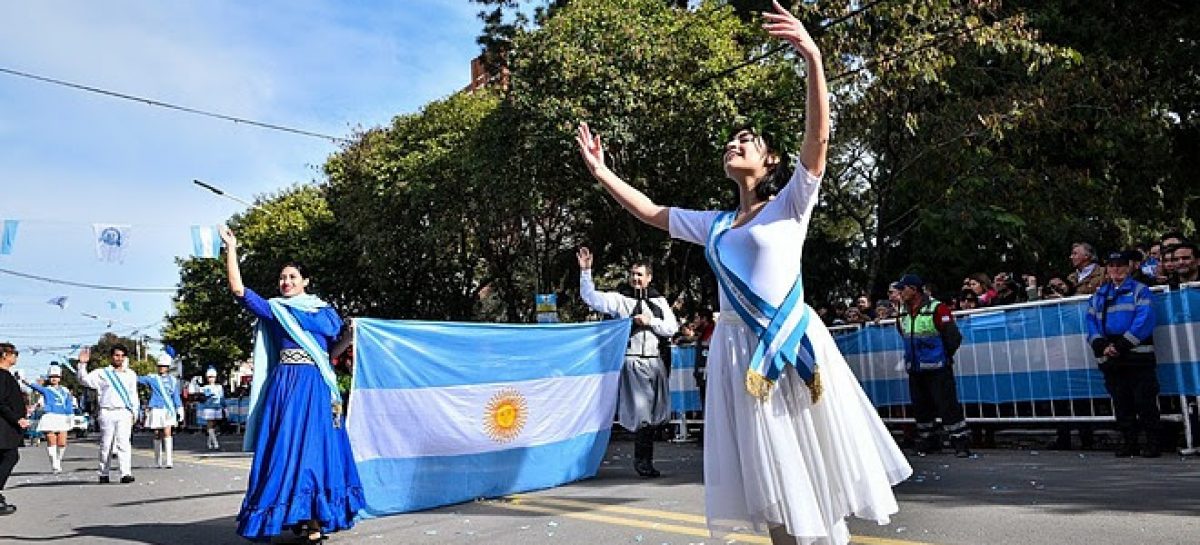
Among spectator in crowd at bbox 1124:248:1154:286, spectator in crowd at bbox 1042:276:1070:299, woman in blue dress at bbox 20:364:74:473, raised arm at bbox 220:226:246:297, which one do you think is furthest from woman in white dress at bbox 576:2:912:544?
woman in blue dress at bbox 20:364:74:473

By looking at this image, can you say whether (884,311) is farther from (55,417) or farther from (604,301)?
(55,417)

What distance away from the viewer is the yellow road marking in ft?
17.9

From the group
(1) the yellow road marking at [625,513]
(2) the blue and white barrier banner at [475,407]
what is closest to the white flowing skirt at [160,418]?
(2) the blue and white barrier banner at [475,407]

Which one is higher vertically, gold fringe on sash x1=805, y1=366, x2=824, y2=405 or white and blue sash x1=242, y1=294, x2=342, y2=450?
white and blue sash x1=242, y1=294, x2=342, y2=450

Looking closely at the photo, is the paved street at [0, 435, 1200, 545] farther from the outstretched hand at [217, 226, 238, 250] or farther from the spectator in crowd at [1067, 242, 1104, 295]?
the outstretched hand at [217, 226, 238, 250]

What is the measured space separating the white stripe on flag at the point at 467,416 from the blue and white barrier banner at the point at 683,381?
524 centimetres

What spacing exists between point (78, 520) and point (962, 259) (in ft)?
60.9

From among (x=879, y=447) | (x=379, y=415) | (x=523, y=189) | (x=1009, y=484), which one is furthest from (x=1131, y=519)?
(x=523, y=189)

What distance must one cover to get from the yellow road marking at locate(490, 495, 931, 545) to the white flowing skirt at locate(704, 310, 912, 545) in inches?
72.3

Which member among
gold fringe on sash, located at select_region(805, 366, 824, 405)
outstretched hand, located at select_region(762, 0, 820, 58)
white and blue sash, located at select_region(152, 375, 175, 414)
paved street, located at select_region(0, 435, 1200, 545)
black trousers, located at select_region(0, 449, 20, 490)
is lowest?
paved street, located at select_region(0, 435, 1200, 545)

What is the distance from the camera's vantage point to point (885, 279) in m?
25.2

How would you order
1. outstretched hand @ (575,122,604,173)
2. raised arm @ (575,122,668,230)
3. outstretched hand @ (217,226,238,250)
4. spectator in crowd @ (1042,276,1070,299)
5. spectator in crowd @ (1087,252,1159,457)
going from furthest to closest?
spectator in crowd @ (1042,276,1070,299) → spectator in crowd @ (1087,252,1159,457) → outstretched hand @ (217,226,238,250) → outstretched hand @ (575,122,604,173) → raised arm @ (575,122,668,230)

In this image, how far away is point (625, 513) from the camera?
6.80m

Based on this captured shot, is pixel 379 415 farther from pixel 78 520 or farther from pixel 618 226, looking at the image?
pixel 618 226
